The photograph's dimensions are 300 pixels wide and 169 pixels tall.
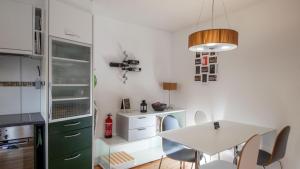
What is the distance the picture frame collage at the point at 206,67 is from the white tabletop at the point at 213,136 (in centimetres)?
87

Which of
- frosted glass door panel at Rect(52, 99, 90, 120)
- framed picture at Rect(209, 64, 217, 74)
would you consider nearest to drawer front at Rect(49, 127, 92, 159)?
frosted glass door panel at Rect(52, 99, 90, 120)

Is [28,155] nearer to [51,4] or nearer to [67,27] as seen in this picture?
[67,27]

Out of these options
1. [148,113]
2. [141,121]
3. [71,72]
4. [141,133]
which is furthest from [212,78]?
[71,72]

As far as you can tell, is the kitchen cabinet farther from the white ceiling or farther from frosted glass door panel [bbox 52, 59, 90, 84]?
the white ceiling

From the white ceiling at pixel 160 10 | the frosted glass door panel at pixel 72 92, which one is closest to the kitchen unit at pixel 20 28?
the frosted glass door panel at pixel 72 92

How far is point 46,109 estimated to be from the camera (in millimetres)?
1876

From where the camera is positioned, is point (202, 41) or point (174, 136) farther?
point (174, 136)

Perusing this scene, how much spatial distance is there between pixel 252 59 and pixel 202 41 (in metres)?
1.26

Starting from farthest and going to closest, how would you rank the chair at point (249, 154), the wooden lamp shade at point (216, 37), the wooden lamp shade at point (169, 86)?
the wooden lamp shade at point (169, 86)
the wooden lamp shade at point (216, 37)
the chair at point (249, 154)

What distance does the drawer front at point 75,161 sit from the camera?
6.40 ft

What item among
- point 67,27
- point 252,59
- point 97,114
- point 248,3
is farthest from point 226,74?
point 67,27

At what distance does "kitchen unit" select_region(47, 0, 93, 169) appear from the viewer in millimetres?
1924

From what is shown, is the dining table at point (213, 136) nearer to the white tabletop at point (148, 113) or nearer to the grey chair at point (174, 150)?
the grey chair at point (174, 150)

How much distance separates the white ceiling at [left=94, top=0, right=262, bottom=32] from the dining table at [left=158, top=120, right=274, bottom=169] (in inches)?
64.2
